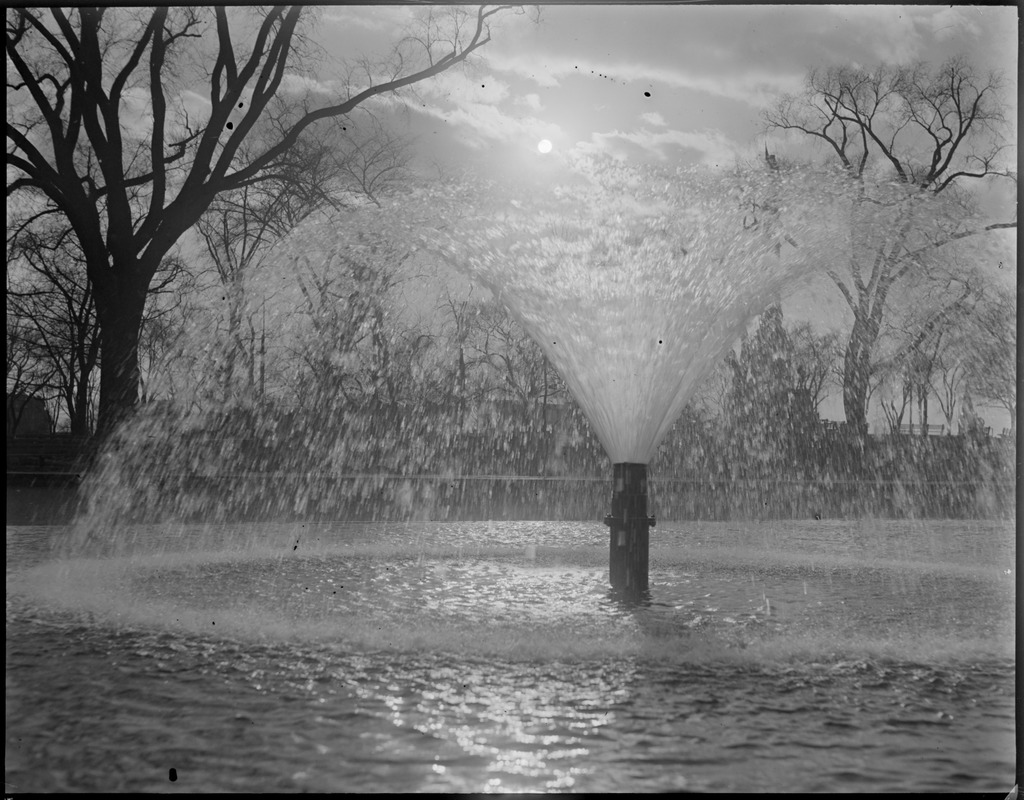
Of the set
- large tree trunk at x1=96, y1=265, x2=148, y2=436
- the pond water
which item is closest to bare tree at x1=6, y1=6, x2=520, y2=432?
large tree trunk at x1=96, y1=265, x2=148, y2=436

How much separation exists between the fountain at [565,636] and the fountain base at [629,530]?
0.01m

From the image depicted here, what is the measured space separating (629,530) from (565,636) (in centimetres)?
105

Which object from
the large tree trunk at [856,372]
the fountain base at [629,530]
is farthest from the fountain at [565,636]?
the large tree trunk at [856,372]

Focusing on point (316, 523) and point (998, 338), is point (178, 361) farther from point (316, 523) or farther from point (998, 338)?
point (998, 338)

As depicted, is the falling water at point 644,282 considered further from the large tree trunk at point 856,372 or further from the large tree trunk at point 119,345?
the large tree trunk at point 856,372

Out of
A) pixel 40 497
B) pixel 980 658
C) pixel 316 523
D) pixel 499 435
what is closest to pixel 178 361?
pixel 40 497

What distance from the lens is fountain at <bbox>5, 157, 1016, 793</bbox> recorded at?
2.70 m

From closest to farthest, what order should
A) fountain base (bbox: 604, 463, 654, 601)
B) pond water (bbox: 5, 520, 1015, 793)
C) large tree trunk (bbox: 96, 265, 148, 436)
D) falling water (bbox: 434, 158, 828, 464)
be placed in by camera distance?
1. pond water (bbox: 5, 520, 1015, 793)
2. fountain base (bbox: 604, 463, 654, 601)
3. falling water (bbox: 434, 158, 828, 464)
4. large tree trunk (bbox: 96, 265, 148, 436)

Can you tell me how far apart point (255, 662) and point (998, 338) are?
1003 centimetres

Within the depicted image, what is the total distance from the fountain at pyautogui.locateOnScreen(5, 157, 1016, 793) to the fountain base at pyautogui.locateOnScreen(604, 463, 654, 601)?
1cm

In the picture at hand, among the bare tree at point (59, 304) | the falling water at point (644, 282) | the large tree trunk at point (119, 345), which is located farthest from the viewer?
the bare tree at point (59, 304)

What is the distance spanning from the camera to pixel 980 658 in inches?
159

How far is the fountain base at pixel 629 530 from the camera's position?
5.06 m

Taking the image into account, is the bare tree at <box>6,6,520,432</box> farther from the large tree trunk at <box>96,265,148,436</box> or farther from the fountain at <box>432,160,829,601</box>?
the fountain at <box>432,160,829,601</box>
